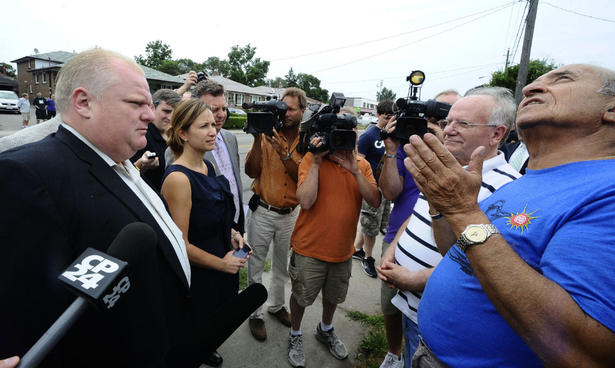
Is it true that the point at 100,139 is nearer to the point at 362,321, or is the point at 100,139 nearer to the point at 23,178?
the point at 23,178

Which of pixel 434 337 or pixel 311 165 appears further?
pixel 311 165

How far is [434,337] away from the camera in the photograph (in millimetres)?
1338

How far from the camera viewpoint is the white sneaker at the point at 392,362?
2.41 metres

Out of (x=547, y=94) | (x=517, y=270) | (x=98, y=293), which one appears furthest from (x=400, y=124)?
(x=98, y=293)

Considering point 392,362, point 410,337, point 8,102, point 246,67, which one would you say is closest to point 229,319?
point 410,337

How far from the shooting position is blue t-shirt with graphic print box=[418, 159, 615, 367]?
820 mm

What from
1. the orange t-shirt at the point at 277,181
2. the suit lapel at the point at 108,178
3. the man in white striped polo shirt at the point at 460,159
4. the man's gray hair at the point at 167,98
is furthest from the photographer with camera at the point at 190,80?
the man in white striped polo shirt at the point at 460,159

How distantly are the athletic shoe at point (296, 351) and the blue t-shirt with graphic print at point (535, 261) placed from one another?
1.42 meters

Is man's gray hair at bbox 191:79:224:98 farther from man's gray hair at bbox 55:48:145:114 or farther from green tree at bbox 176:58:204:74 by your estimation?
green tree at bbox 176:58:204:74

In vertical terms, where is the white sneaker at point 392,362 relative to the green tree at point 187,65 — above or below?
below

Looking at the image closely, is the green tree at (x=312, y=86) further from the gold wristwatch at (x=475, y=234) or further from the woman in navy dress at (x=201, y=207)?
the gold wristwatch at (x=475, y=234)

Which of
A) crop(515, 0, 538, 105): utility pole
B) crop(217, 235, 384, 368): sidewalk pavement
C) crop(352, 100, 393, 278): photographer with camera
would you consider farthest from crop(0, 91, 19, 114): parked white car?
crop(515, 0, 538, 105): utility pole

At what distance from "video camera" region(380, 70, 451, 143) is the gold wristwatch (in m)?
0.93

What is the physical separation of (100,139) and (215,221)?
3.21 feet
